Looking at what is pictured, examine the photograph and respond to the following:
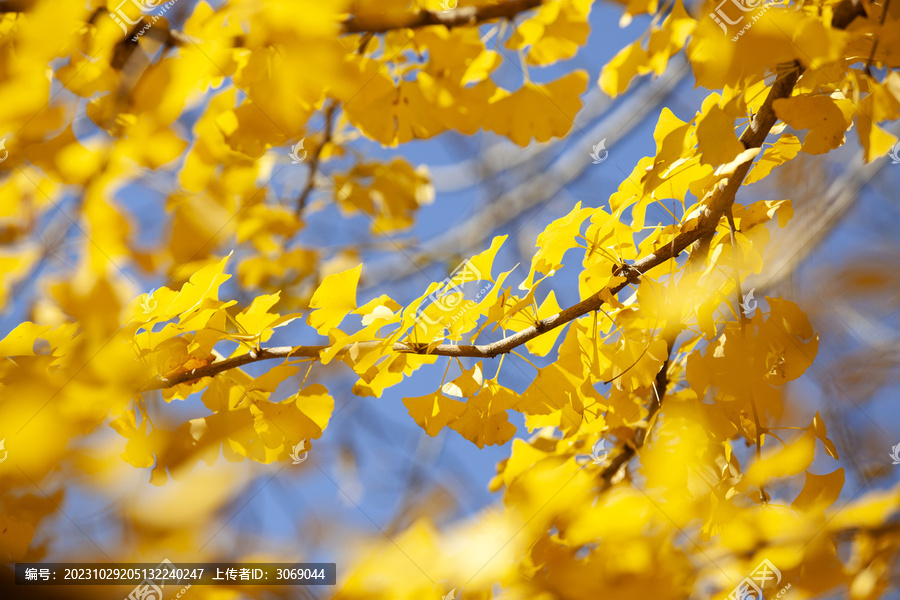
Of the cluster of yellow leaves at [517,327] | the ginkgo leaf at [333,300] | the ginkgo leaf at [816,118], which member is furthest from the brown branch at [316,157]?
the ginkgo leaf at [816,118]

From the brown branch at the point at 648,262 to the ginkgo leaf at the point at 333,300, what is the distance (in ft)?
0.14

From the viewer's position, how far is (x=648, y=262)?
0.68 metres

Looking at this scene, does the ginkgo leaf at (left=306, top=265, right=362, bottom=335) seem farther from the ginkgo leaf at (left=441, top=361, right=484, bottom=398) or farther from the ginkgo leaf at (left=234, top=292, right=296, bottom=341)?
the ginkgo leaf at (left=441, top=361, right=484, bottom=398)

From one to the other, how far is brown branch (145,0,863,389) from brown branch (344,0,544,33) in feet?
1.13

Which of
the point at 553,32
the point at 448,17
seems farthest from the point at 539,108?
the point at 448,17

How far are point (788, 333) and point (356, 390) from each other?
23.1 inches

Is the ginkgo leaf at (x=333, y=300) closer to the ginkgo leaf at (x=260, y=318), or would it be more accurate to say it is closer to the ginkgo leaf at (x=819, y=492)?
the ginkgo leaf at (x=260, y=318)

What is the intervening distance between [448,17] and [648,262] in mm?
458

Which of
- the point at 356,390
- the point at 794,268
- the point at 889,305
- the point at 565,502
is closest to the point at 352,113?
the point at 356,390

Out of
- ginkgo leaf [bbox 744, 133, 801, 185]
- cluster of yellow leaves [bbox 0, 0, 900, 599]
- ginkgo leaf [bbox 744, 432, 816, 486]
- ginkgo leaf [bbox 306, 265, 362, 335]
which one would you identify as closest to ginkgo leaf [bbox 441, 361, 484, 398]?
cluster of yellow leaves [bbox 0, 0, 900, 599]

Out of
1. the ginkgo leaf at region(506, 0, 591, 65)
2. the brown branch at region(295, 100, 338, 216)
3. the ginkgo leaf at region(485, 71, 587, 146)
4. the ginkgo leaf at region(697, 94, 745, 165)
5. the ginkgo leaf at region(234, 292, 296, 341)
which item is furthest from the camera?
the brown branch at region(295, 100, 338, 216)

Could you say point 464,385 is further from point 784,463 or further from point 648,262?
point 784,463

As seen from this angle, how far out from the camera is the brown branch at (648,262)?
0.62 m

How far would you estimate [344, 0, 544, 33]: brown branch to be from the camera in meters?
0.75
